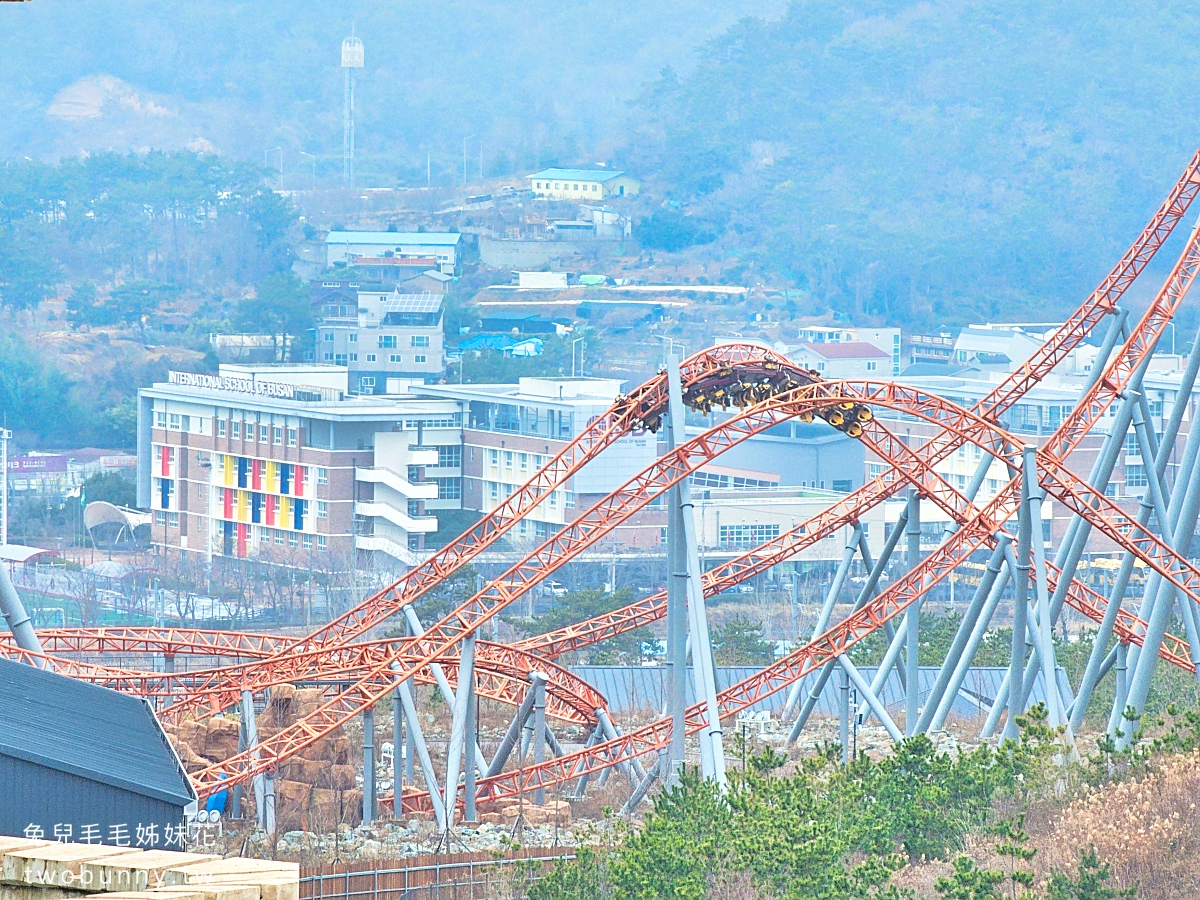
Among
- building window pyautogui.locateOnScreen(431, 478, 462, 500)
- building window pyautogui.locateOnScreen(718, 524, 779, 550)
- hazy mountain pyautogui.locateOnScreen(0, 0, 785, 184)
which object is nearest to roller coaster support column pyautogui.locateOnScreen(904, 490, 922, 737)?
building window pyautogui.locateOnScreen(718, 524, 779, 550)

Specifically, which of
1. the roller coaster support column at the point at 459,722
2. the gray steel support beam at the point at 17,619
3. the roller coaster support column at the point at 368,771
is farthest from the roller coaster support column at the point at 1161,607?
the gray steel support beam at the point at 17,619

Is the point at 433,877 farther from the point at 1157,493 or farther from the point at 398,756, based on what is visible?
the point at 1157,493

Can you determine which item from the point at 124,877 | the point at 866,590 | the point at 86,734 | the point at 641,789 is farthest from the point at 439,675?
the point at 124,877

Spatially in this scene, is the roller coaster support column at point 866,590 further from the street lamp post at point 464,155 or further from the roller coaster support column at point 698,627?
the street lamp post at point 464,155

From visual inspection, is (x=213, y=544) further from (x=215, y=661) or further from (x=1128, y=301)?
(x=1128, y=301)

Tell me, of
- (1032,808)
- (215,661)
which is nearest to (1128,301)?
(215,661)

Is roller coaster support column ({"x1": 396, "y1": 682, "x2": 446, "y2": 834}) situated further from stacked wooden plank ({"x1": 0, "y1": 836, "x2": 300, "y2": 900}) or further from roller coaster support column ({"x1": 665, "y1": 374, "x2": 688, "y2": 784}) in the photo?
stacked wooden plank ({"x1": 0, "y1": 836, "x2": 300, "y2": 900})
